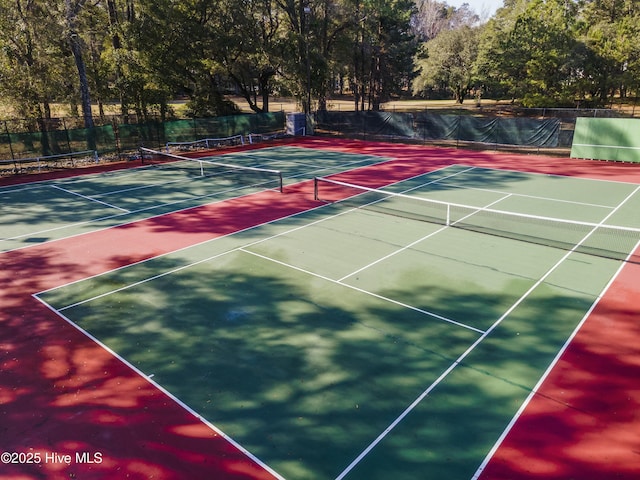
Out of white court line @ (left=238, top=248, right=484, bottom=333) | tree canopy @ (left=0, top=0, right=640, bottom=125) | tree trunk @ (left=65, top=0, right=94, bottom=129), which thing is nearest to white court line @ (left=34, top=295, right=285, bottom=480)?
white court line @ (left=238, top=248, right=484, bottom=333)

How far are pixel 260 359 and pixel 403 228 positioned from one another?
8274mm

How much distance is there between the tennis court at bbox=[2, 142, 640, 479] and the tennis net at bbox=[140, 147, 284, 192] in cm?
411

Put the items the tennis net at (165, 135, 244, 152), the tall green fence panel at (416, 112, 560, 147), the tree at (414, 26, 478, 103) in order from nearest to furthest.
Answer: the tall green fence panel at (416, 112, 560, 147)
the tennis net at (165, 135, 244, 152)
the tree at (414, 26, 478, 103)

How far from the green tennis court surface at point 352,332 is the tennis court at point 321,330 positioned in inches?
1.5

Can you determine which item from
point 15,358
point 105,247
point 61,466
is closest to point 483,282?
point 61,466

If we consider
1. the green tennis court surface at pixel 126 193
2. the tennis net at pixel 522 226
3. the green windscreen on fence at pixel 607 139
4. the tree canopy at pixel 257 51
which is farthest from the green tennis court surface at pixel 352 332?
the tree canopy at pixel 257 51

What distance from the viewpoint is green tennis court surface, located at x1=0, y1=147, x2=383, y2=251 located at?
52.1 ft

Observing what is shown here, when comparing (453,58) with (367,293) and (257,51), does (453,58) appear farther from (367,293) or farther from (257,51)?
(367,293)

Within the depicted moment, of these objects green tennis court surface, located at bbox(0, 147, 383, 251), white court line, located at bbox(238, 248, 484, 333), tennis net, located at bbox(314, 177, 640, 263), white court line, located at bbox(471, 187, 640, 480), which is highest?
green tennis court surface, located at bbox(0, 147, 383, 251)

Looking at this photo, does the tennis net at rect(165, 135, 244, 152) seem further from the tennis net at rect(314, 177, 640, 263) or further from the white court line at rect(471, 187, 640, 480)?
the white court line at rect(471, 187, 640, 480)

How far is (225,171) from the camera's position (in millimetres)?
24875

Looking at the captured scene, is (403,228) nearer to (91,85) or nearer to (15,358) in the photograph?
(15,358)

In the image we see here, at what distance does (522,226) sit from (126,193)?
55.8ft

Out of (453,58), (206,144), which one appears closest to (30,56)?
(206,144)
